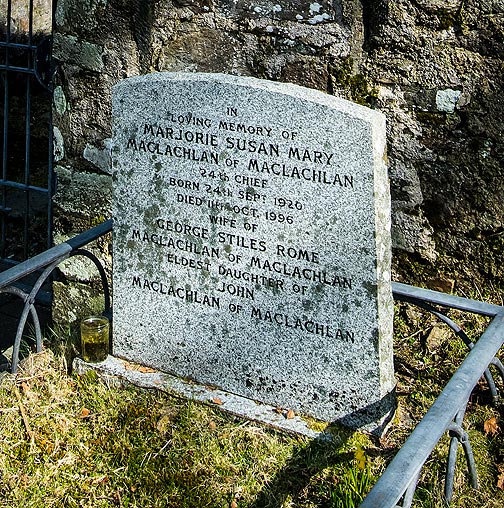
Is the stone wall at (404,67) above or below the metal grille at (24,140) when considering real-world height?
above

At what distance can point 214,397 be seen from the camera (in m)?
3.16

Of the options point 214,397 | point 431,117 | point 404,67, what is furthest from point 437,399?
point 404,67

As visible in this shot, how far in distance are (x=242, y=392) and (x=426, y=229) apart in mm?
956

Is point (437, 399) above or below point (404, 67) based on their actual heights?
below

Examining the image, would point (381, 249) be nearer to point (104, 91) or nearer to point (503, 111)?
point (503, 111)

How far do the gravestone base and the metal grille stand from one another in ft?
4.14

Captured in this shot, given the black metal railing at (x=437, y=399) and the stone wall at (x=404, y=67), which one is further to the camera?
the stone wall at (x=404, y=67)

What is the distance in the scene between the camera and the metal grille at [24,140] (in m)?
4.60

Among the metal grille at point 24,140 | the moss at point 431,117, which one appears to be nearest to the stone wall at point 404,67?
the moss at point 431,117

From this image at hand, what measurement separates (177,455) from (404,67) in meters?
1.60

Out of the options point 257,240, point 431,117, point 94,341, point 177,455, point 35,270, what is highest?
point 431,117

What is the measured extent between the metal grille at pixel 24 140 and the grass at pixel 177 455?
1.44 metres

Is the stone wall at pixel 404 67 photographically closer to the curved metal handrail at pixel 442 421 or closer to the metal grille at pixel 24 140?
the curved metal handrail at pixel 442 421

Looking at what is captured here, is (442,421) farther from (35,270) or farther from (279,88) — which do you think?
(35,270)
